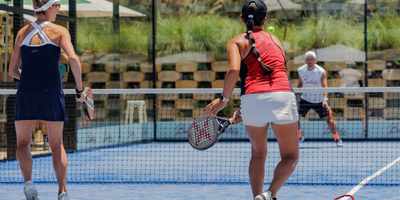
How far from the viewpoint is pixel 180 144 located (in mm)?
11664

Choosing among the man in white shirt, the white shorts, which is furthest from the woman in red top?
the man in white shirt

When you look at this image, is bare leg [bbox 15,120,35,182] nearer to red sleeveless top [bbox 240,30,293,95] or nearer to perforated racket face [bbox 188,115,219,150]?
perforated racket face [bbox 188,115,219,150]

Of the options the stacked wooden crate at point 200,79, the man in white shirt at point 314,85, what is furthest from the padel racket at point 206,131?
the stacked wooden crate at point 200,79

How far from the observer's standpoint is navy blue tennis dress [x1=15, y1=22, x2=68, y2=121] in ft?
13.6

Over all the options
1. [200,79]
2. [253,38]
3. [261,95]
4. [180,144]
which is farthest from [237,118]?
[200,79]

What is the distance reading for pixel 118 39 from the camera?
448 inches

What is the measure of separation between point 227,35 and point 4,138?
18.4 feet

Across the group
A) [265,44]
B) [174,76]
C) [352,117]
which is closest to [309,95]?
[352,117]

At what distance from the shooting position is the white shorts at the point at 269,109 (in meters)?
3.67

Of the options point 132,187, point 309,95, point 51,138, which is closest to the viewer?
point 51,138

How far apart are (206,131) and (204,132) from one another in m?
0.02

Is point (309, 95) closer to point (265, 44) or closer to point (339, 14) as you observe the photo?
point (339, 14)

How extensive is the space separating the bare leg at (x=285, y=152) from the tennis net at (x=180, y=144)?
2.26 metres

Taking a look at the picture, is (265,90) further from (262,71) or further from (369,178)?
(369,178)
